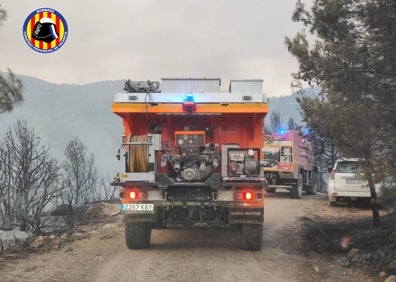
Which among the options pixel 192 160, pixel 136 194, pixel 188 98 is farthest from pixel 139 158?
pixel 188 98

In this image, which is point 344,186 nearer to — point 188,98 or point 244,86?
point 244,86

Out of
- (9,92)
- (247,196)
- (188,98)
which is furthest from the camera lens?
(188,98)

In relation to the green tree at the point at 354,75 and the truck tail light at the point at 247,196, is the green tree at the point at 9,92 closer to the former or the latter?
the truck tail light at the point at 247,196

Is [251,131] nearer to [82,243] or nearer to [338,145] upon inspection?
[338,145]

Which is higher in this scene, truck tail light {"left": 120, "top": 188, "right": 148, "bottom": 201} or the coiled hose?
the coiled hose

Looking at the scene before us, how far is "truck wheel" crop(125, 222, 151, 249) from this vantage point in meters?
9.02

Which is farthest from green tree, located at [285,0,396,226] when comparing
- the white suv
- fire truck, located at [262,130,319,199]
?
fire truck, located at [262,130,319,199]

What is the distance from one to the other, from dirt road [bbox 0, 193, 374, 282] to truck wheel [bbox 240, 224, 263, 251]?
14cm

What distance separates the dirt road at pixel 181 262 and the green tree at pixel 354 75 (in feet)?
5.80

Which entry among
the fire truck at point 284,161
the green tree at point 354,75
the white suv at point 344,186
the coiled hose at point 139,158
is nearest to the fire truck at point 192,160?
the coiled hose at point 139,158

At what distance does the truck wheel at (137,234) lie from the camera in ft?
29.6

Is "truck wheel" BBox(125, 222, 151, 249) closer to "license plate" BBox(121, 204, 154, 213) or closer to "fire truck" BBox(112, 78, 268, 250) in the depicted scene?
"fire truck" BBox(112, 78, 268, 250)

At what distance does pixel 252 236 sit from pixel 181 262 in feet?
5.09

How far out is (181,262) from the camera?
26.9ft
